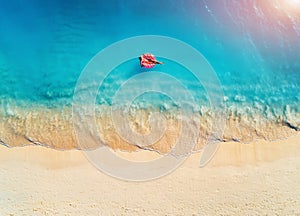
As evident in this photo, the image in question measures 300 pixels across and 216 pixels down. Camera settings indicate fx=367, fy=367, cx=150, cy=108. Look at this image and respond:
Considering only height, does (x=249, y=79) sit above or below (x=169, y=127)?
above

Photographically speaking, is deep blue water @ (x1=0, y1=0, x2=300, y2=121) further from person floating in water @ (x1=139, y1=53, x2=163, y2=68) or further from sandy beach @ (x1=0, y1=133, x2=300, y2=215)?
sandy beach @ (x1=0, y1=133, x2=300, y2=215)

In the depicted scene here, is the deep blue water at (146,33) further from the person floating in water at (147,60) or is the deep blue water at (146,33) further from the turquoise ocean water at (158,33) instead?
the person floating in water at (147,60)

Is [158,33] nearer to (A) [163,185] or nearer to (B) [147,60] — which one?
(B) [147,60]

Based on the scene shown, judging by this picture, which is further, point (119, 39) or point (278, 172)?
point (119, 39)

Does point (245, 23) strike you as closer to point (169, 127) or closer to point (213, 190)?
point (169, 127)

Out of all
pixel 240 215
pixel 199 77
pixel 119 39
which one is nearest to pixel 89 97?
pixel 119 39

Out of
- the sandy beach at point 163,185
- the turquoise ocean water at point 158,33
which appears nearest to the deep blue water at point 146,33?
the turquoise ocean water at point 158,33
